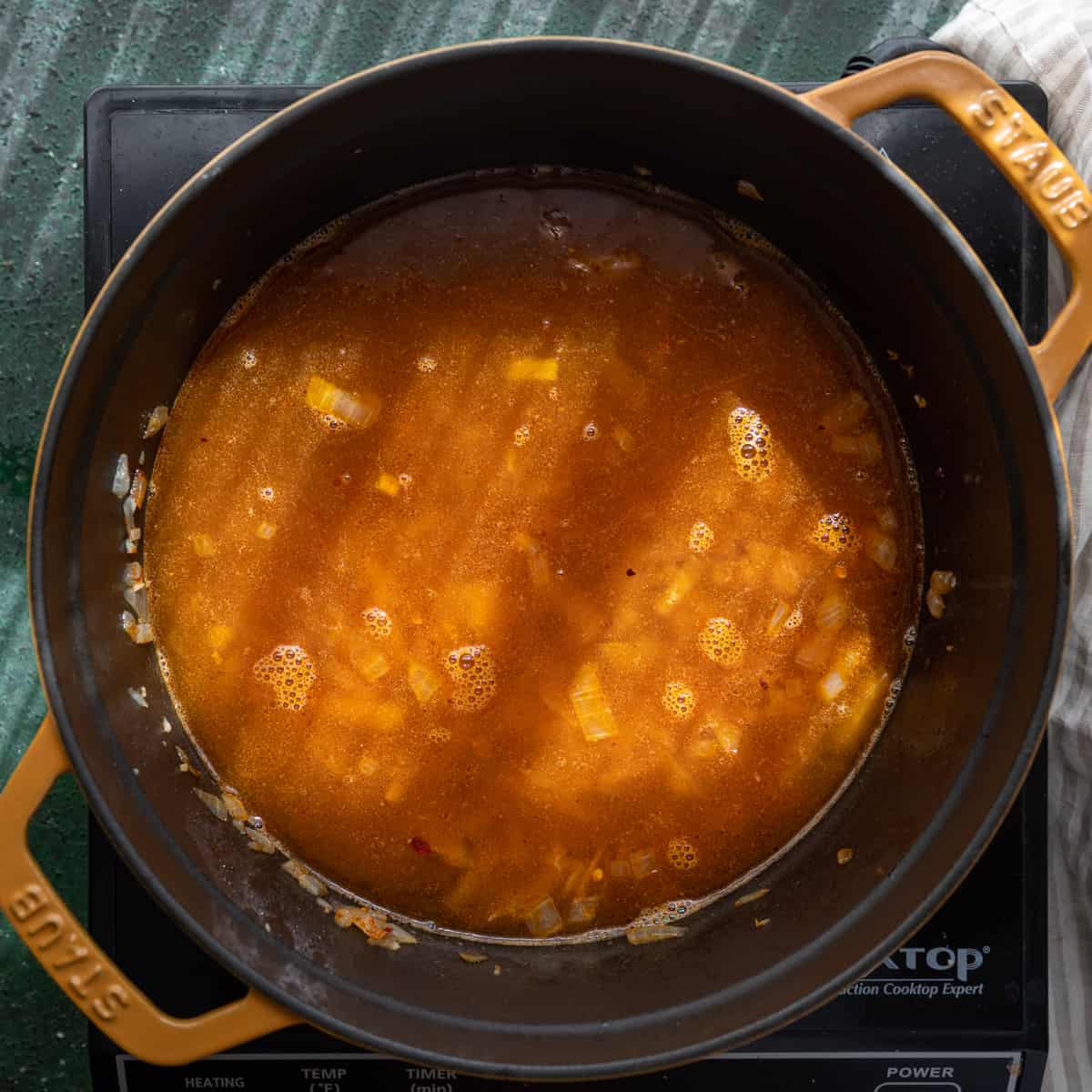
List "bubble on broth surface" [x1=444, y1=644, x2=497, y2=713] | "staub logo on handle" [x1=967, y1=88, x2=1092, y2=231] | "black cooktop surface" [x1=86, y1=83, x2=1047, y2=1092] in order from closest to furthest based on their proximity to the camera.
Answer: "staub logo on handle" [x1=967, y1=88, x2=1092, y2=231]
"black cooktop surface" [x1=86, y1=83, x2=1047, y2=1092]
"bubble on broth surface" [x1=444, y1=644, x2=497, y2=713]

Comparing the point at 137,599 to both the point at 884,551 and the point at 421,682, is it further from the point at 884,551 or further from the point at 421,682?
the point at 884,551

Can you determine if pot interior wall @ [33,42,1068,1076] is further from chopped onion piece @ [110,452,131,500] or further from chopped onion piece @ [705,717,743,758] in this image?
chopped onion piece @ [705,717,743,758]

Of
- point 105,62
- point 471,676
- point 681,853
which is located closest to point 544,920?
point 681,853

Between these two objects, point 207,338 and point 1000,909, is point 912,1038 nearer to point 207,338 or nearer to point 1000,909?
point 1000,909

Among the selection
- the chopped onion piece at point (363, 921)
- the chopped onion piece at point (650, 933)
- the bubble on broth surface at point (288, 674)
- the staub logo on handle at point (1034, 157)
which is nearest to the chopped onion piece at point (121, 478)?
the bubble on broth surface at point (288, 674)

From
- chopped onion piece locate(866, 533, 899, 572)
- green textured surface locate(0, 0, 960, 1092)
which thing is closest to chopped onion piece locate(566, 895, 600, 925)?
chopped onion piece locate(866, 533, 899, 572)

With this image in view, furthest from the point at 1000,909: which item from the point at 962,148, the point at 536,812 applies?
the point at 962,148
